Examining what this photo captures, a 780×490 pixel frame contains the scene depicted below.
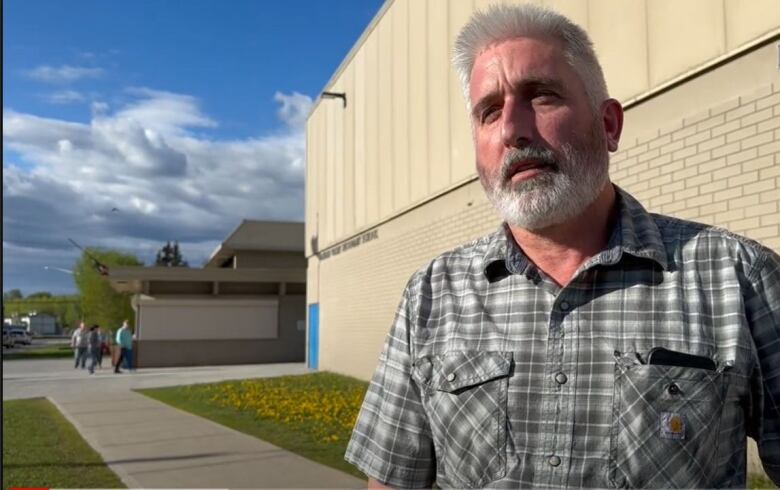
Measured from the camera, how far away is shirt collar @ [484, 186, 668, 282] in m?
1.62

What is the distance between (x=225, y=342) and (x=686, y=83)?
84.8 feet

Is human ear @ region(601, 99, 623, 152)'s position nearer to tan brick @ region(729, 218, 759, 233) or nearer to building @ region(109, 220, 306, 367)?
tan brick @ region(729, 218, 759, 233)

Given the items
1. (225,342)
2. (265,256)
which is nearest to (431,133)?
(225,342)

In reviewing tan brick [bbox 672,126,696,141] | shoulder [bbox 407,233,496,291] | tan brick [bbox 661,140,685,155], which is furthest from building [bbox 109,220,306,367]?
shoulder [bbox 407,233,496,291]

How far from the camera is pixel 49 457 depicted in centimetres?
811

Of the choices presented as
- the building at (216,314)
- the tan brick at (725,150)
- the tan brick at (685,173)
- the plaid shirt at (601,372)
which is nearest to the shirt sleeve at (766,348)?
the plaid shirt at (601,372)

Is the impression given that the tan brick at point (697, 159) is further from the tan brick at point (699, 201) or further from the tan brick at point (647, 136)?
the tan brick at point (647, 136)

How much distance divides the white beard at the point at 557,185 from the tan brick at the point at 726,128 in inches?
210

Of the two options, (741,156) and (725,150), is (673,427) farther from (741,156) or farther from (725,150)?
(725,150)

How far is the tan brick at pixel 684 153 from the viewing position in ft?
22.8

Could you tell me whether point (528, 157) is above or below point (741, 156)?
below

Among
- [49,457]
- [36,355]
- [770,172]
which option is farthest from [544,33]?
[36,355]

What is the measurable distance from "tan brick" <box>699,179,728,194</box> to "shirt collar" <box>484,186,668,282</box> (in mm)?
5224

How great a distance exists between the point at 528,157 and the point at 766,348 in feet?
2.12
